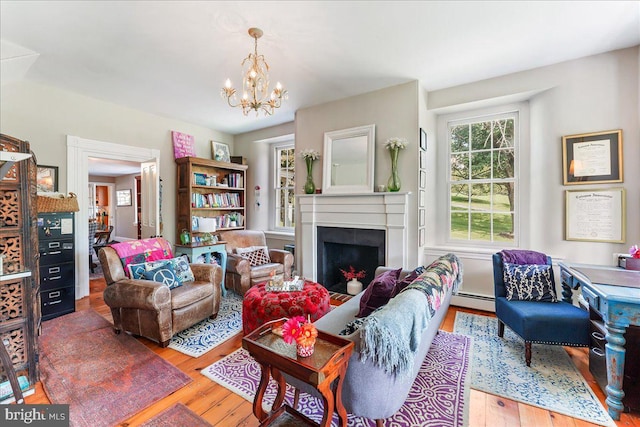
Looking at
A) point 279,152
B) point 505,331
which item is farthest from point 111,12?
point 505,331

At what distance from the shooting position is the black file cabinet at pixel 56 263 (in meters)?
3.02

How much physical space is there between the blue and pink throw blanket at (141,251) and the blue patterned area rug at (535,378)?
10.5 ft

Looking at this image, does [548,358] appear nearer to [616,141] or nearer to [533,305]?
[533,305]

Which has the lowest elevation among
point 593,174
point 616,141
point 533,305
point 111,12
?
point 533,305

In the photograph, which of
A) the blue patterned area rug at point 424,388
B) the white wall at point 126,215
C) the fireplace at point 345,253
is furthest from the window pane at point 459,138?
the white wall at point 126,215

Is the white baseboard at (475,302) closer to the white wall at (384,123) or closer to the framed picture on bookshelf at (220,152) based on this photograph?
the white wall at (384,123)

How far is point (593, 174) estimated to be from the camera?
2.73 m

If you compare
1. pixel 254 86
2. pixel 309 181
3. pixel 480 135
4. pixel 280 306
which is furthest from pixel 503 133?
pixel 280 306

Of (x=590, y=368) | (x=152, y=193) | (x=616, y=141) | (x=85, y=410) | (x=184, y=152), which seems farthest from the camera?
(x=184, y=152)

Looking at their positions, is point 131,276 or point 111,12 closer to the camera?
point 111,12

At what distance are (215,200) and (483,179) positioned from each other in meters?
4.20

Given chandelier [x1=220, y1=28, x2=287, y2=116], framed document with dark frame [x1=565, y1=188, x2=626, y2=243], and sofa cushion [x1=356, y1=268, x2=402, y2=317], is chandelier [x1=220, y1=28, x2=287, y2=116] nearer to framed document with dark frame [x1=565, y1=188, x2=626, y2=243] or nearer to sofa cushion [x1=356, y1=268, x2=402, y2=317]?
sofa cushion [x1=356, y1=268, x2=402, y2=317]

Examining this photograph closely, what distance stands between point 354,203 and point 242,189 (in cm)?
258

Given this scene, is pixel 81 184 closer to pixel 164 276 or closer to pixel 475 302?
pixel 164 276
